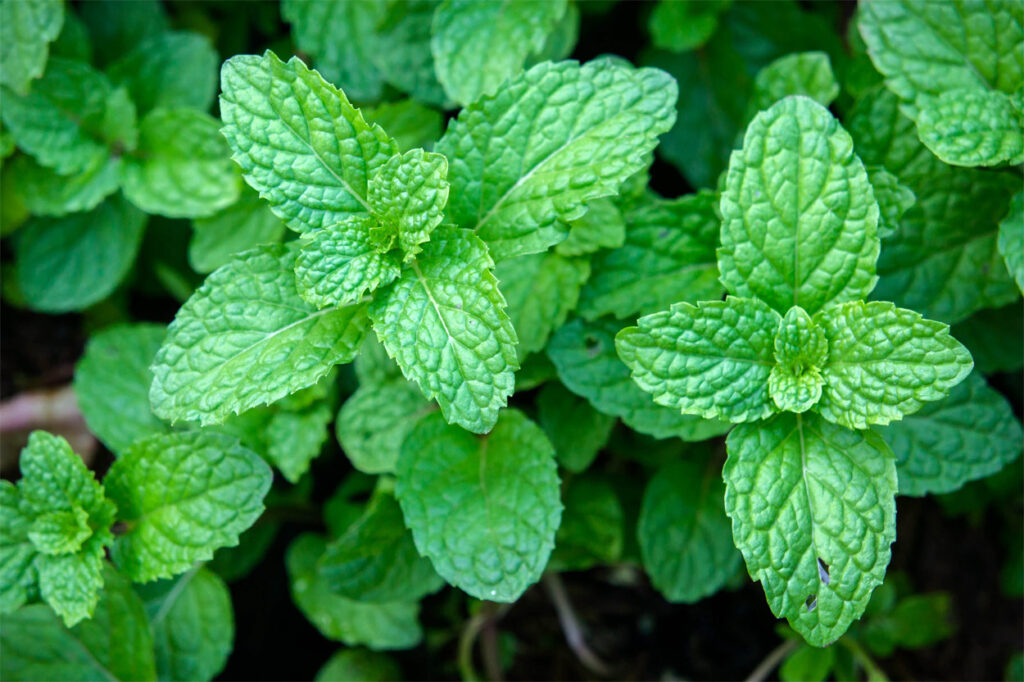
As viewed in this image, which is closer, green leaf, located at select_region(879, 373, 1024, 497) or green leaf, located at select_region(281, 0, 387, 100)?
green leaf, located at select_region(879, 373, 1024, 497)

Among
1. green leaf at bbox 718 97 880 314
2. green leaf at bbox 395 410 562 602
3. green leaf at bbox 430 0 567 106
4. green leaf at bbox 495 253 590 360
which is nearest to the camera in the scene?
green leaf at bbox 718 97 880 314

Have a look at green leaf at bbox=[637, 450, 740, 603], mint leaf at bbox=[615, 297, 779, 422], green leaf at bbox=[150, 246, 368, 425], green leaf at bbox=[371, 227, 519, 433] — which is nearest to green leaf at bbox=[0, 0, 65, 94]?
green leaf at bbox=[150, 246, 368, 425]

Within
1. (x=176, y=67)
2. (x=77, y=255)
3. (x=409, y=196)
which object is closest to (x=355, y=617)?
(x=409, y=196)

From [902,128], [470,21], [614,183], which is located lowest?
[902,128]

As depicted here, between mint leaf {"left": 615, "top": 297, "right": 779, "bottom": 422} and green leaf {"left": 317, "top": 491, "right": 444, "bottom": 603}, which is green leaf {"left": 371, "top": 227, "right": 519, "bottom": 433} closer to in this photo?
mint leaf {"left": 615, "top": 297, "right": 779, "bottom": 422}

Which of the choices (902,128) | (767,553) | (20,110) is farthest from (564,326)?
(20,110)

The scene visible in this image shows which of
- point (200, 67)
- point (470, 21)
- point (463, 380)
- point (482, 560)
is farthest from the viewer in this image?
point (200, 67)

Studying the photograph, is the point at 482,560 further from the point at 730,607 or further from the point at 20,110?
the point at 20,110

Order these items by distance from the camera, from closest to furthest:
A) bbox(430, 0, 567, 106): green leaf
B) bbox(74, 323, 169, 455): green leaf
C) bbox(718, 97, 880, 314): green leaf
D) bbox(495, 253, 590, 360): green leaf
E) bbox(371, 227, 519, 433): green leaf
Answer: bbox(371, 227, 519, 433): green leaf < bbox(718, 97, 880, 314): green leaf < bbox(495, 253, 590, 360): green leaf < bbox(430, 0, 567, 106): green leaf < bbox(74, 323, 169, 455): green leaf
